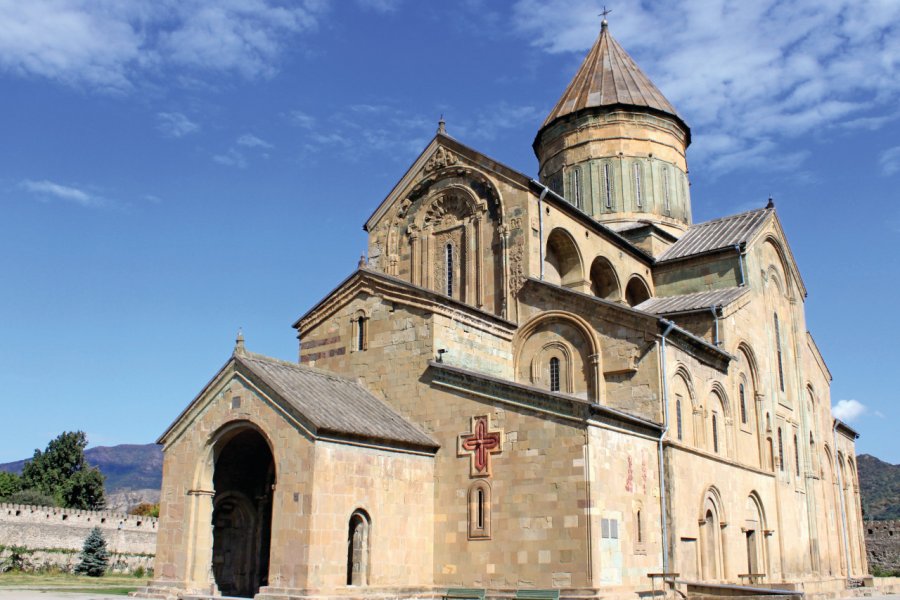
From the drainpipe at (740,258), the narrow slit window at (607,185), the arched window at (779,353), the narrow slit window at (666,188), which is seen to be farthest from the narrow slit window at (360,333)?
the narrow slit window at (666,188)

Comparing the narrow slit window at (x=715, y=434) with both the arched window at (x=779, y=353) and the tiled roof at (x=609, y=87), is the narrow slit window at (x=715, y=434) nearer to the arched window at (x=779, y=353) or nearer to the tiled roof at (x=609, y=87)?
the arched window at (x=779, y=353)

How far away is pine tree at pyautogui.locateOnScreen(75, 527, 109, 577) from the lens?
33812 millimetres

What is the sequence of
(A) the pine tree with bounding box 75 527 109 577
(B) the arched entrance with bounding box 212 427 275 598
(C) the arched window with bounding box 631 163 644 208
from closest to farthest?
(B) the arched entrance with bounding box 212 427 275 598 < (C) the arched window with bounding box 631 163 644 208 < (A) the pine tree with bounding box 75 527 109 577

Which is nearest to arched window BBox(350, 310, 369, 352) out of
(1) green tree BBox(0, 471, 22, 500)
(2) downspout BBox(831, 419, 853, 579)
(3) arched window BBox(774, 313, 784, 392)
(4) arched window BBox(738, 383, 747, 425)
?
(4) arched window BBox(738, 383, 747, 425)

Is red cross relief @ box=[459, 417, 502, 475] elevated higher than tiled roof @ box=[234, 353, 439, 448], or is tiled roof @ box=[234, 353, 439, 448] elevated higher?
tiled roof @ box=[234, 353, 439, 448]

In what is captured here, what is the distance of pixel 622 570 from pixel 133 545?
105 ft

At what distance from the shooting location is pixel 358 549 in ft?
57.6

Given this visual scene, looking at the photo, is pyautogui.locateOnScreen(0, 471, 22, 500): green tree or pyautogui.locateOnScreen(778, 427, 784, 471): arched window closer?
pyautogui.locateOnScreen(778, 427, 784, 471): arched window

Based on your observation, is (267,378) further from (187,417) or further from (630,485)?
(630,485)

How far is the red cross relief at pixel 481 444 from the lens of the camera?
1855 cm

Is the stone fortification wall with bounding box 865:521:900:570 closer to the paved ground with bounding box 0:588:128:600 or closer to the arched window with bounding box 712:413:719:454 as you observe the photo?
the arched window with bounding box 712:413:719:454

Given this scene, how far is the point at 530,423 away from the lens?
18.1 meters

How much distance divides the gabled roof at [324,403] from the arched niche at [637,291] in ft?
36.3

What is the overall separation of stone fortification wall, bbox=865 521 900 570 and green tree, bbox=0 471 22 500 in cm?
4966
